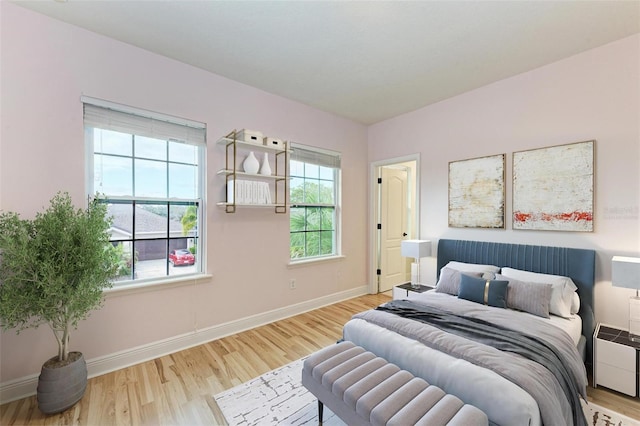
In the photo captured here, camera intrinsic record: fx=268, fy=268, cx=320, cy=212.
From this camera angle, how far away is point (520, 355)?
1.60 meters

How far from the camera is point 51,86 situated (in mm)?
2154

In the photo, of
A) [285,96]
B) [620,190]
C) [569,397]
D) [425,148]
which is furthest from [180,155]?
[620,190]

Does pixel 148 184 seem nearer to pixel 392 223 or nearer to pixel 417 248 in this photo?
pixel 417 248

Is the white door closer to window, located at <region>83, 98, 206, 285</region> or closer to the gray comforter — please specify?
the gray comforter

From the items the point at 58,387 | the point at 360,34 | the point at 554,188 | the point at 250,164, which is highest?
the point at 360,34

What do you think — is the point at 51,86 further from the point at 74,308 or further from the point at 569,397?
the point at 569,397

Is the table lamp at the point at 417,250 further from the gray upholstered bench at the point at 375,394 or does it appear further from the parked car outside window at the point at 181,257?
the parked car outside window at the point at 181,257

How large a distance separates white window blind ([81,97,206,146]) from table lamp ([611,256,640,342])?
389cm

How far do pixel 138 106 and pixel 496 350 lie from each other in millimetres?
3443

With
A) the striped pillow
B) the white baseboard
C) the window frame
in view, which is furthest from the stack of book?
the striped pillow

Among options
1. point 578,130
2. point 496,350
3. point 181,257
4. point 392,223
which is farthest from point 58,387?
point 578,130

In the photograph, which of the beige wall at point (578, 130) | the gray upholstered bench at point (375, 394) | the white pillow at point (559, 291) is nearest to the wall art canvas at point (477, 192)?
the beige wall at point (578, 130)

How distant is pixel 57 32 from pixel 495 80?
13.9 ft

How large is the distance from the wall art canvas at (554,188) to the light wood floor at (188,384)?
146cm
